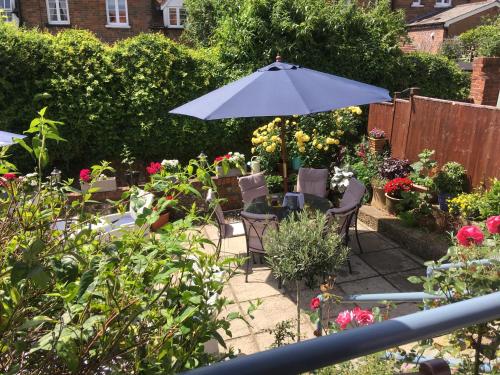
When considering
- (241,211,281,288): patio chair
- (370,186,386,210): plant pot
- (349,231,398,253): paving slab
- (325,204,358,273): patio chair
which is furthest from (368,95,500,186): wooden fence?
(241,211,281,288): patio chair

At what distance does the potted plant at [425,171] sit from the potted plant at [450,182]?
16 centimetres

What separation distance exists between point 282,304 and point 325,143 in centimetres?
380

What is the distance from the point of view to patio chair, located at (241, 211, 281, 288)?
4.56 m

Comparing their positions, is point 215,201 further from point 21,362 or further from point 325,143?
point 325,143

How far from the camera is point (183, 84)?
314 inches

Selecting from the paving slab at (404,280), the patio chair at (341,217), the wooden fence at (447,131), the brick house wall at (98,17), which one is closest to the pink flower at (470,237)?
the patio chair at (341,217)

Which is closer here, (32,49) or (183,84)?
(32,49)

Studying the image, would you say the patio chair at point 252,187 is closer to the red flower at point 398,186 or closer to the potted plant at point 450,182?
the red flower at point 398,186

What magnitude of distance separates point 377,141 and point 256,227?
388 centimetres

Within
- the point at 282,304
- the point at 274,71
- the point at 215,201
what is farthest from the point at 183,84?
the point at 215,201

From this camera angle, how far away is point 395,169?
670 cm

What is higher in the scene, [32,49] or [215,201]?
[32,49]

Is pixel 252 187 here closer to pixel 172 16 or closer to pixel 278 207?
pixel 278 207

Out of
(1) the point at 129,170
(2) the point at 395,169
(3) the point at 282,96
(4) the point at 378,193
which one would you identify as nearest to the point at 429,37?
(2) the point at 395,169
